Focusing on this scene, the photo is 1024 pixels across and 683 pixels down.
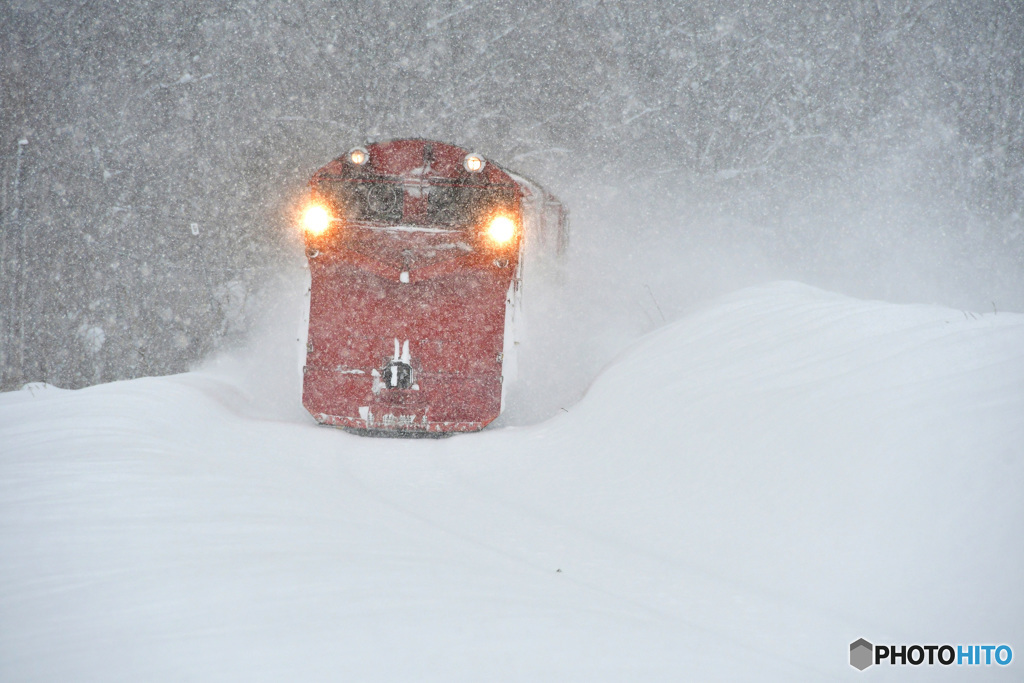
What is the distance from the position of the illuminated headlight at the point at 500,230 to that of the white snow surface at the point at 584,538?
6.83 feet

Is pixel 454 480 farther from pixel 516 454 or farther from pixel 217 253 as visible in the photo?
pixel 217 253

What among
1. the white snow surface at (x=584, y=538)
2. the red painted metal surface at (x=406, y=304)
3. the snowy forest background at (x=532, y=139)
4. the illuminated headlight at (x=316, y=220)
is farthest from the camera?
the snowy forest background at (x=532, y=139)

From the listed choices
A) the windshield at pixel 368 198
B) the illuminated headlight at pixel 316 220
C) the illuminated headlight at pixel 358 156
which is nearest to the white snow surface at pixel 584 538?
the illuminated headlight at pixel 316 220

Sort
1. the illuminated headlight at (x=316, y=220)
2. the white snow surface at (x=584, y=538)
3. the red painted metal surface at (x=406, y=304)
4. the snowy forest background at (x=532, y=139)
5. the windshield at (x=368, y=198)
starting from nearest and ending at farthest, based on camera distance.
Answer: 1. the white snow surface at (x=584, y=538)
2. the red painted metal surface at (x=406, y=304)
3. the illuminated headlight at (x=316, y=220)
4. the windshield at (x=368, y=198)
5. the snowy forest background at (x=532, y=139)

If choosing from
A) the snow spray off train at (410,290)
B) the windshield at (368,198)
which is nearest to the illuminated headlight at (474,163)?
the snow spray off train at (410,290)

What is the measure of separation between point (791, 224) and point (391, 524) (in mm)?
10557

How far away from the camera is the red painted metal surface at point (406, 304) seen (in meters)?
5.21

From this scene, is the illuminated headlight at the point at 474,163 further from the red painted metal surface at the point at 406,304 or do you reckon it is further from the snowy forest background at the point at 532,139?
the snowy forest background at the point at 532,139

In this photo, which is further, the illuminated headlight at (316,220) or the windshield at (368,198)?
the windshield at (368,198)

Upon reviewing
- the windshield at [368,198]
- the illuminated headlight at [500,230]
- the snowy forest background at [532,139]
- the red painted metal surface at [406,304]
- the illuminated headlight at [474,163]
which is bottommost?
the red painted metal surface at [406,304]

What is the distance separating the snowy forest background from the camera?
10.0 meters

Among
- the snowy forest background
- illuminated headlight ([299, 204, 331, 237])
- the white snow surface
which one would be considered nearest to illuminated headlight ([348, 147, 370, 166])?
illuminated headlight ([299, 204, 331, 237])

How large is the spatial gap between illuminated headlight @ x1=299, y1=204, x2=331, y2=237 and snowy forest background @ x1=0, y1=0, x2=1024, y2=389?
480 cm

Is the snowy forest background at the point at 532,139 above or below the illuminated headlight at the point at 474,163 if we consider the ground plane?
above
